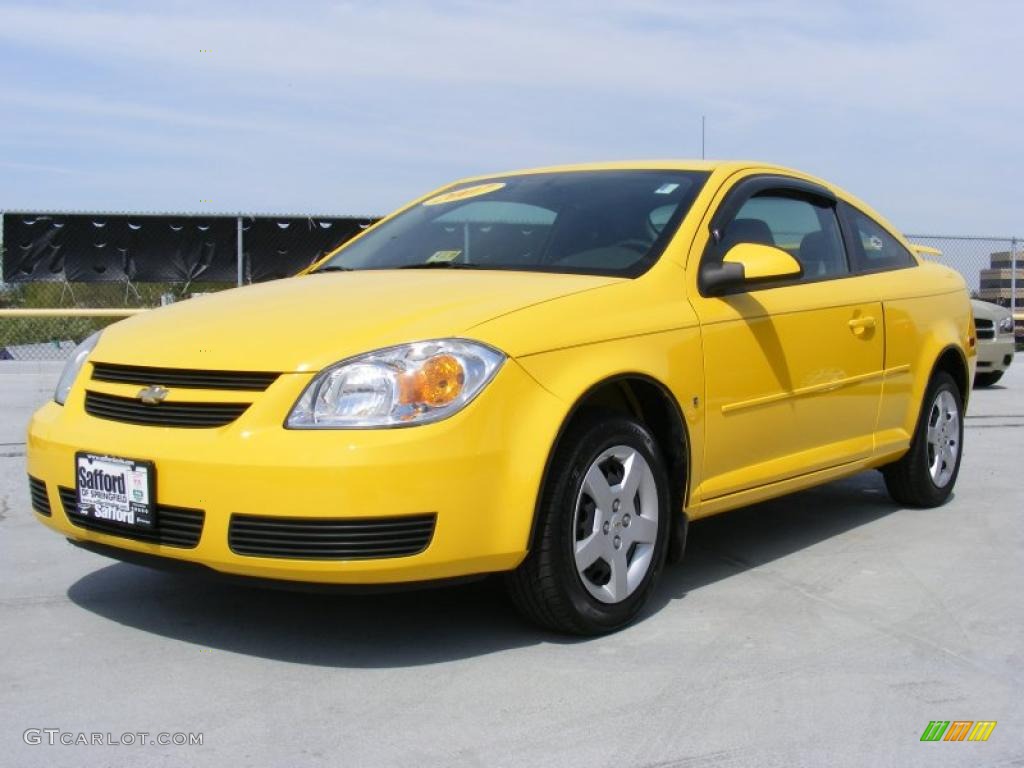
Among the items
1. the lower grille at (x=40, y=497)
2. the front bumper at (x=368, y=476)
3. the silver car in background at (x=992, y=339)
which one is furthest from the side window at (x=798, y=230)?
the silver car in background at (x=992, y=339)

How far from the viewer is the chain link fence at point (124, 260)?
1324 centimetres

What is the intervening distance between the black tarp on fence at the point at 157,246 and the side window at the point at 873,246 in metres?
8.76

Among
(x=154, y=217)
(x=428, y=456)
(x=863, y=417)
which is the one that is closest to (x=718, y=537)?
(x=863, y=417)

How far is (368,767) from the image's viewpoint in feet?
9.36

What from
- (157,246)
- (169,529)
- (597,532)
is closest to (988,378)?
(157,246)

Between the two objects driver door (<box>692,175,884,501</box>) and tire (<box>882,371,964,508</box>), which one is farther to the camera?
tire (<box>882,371,964,508</box>)

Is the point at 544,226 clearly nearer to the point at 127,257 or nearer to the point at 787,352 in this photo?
the point at 787,352

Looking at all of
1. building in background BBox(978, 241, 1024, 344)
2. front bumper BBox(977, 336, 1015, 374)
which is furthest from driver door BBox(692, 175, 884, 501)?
building in background BBox(978, 241, 1024, 344)

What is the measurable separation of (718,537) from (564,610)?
1765 mm

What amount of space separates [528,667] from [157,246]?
10.9 m

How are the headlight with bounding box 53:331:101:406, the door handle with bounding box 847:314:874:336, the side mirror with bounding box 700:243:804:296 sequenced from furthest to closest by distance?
the door handle with bounding box 847:314:874:336 < the side mirror with bounding box 700:243:804:296 < the headlight with bounding box 53:331:101:406

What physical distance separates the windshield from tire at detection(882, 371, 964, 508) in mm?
1864

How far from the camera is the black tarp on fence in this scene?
1325cm

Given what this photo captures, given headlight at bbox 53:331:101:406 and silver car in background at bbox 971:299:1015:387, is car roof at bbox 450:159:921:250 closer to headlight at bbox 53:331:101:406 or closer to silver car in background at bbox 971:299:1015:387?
headlight at bbox 53:331:101:406
